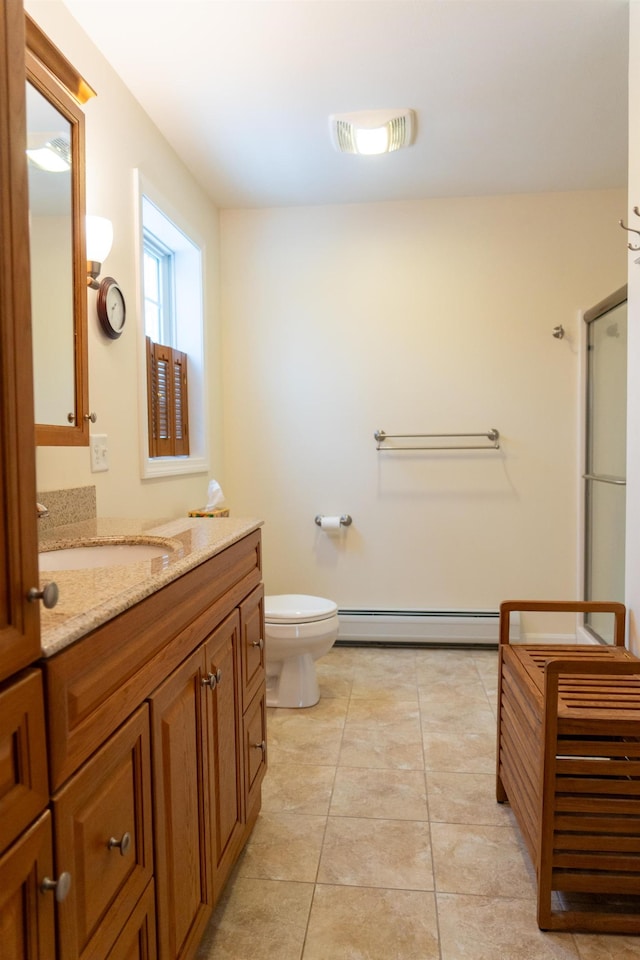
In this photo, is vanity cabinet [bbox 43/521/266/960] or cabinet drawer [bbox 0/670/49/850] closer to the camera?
cabinet drawer [bbox 0/670/49/850]

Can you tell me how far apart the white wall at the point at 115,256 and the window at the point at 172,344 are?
0.13 meters

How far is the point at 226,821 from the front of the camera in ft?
4.26

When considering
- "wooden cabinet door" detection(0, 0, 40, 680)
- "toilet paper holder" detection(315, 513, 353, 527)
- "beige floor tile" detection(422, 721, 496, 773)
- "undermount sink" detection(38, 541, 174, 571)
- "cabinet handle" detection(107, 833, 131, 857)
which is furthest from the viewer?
"toilet paper holder" detection(315, 513, 353, 527)

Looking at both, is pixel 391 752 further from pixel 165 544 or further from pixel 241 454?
pixel 241 454

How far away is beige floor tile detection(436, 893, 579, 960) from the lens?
48.3 inches

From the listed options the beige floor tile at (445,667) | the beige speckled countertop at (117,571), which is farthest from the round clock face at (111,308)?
the beige floor tile at (445,667)

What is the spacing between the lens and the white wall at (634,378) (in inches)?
66.4

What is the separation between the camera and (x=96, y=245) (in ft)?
5.66

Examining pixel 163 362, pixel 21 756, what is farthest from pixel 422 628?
pixel 21 756

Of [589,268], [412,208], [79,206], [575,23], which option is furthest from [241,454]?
[575,23]

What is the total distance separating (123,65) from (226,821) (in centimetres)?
224

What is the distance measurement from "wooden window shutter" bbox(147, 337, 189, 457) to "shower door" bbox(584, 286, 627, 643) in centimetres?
191

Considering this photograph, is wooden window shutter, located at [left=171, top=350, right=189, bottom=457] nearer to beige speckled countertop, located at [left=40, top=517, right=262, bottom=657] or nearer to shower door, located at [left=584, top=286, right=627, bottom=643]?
beige speckled countertop, located at [left=40, top=517, right=262, bottom=657]

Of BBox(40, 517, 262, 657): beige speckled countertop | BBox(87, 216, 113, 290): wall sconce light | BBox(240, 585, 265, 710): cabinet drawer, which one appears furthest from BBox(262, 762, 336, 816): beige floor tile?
BBox(87, 216, 113, 290): wall sconce light
